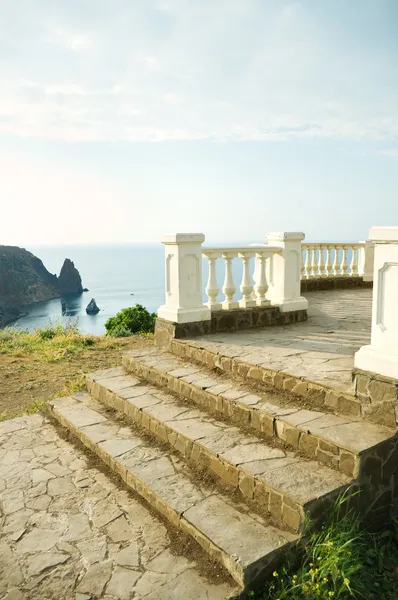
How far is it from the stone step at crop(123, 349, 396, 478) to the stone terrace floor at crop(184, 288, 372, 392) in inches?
12.0

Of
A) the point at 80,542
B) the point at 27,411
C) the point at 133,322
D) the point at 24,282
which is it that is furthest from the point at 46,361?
the point at 24,282

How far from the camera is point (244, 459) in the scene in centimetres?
330

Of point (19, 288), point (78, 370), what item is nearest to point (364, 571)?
point (78, 370)

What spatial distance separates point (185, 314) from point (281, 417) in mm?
2519

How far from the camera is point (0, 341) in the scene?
33.2ft

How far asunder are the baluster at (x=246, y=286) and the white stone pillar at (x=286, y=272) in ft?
1.52

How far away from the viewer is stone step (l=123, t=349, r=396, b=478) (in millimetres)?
3088

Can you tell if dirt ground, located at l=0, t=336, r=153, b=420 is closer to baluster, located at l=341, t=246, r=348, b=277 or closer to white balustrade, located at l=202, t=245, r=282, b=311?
white balustrade, located at l=202, t=245, r=282, b=311

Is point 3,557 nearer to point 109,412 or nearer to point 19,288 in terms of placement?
point 109,412

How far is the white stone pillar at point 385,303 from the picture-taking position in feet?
10.4

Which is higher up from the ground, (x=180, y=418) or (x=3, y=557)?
(x=180, y=418)

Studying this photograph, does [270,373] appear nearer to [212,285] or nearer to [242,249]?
[212,285]

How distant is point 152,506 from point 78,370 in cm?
448

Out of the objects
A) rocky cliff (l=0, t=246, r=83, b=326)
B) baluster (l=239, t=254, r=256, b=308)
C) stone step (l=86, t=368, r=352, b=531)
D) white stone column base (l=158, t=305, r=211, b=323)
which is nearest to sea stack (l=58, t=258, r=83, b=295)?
rocky cliff (l=0, t=246, r=83, b=326)
